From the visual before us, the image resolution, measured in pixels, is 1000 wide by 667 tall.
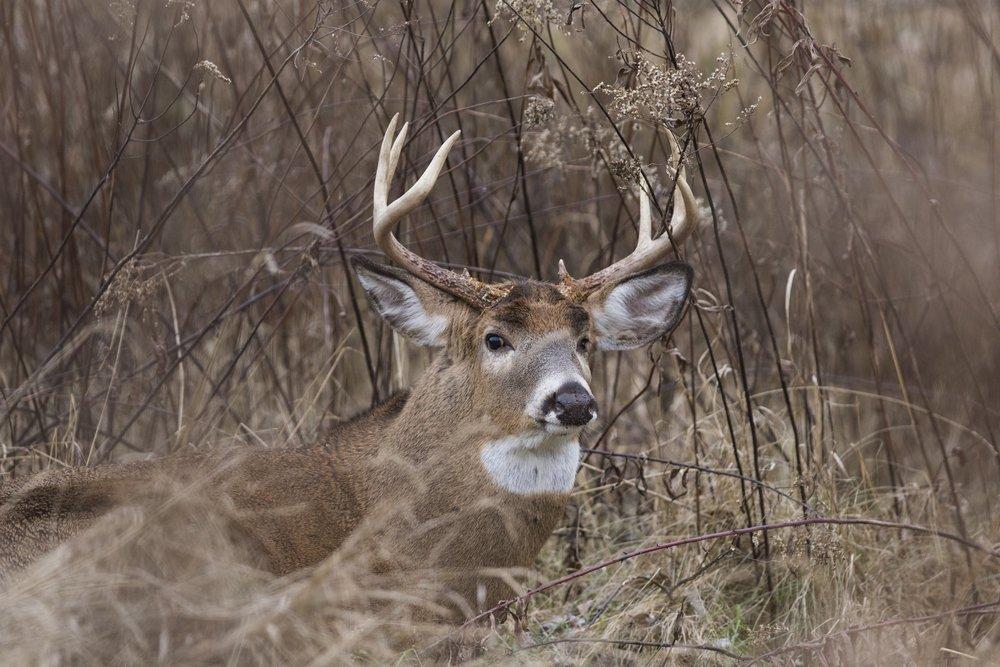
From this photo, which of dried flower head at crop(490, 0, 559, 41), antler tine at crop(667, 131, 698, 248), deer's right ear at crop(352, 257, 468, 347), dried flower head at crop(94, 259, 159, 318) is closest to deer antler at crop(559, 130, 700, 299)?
antler tine at crop(667, 131, 698, 248)

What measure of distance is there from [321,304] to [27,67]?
1.71 metres

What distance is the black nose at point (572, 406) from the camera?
12.3 feet

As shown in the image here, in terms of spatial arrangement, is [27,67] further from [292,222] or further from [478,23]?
[478,23]

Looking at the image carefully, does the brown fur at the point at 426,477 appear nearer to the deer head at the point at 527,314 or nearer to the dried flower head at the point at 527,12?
the deer head at the point at 527,314

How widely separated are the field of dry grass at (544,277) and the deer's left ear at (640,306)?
15 cm

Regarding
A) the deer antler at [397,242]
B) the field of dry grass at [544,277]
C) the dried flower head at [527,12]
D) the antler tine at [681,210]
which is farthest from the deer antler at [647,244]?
the dried flower head at [527,12]

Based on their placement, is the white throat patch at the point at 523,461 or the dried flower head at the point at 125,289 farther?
the dried flower head at the point at 125,289

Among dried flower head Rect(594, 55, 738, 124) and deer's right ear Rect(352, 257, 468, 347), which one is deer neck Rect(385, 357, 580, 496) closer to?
deer's right ear Rect(352, 257, 468, 347)

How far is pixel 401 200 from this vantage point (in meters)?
3.97

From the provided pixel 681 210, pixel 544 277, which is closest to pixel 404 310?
pixel 681 210

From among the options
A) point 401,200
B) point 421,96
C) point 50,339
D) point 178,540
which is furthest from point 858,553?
point 50,339

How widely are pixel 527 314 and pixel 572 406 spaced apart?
445 millimetres

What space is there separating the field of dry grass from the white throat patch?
35cm

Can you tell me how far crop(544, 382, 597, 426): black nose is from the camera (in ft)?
12.3
